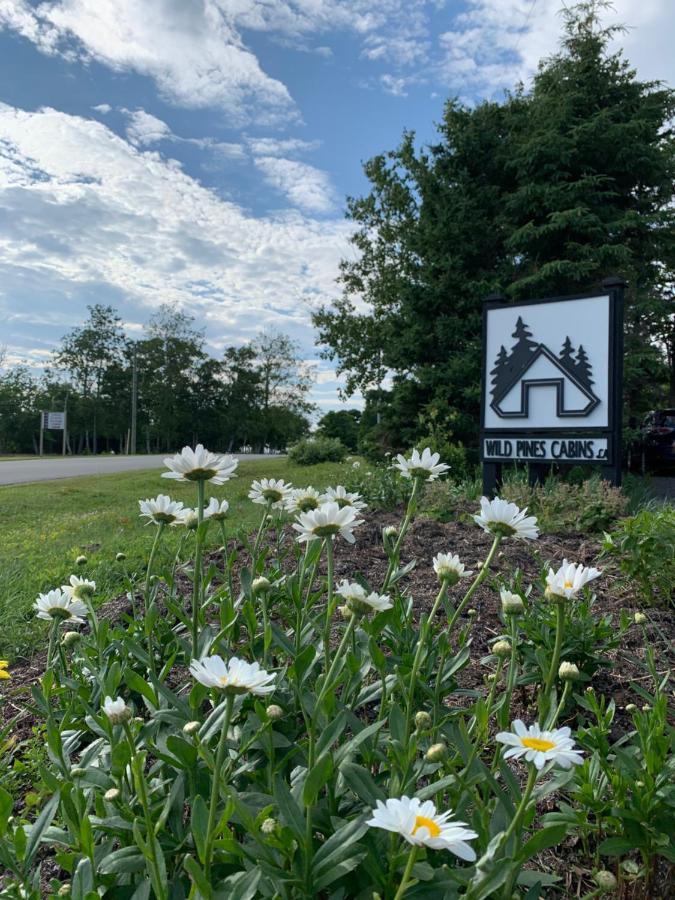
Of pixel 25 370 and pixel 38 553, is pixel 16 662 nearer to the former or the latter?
pixel 38 553

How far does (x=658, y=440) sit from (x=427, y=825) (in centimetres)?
1127

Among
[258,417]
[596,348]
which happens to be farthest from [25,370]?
[596,348]

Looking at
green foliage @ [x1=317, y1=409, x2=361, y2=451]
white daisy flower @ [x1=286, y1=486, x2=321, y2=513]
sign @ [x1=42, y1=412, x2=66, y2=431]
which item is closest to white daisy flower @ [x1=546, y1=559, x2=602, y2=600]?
white daisy flower @ [x1=286, y1=486, x2=321, y2=513]

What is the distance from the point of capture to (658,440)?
34.3ft

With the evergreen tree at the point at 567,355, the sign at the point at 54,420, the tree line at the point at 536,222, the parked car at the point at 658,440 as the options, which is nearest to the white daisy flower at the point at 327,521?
the evergreen tree at the point at 567,355

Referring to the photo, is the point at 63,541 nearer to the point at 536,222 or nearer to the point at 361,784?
the point at 361,784

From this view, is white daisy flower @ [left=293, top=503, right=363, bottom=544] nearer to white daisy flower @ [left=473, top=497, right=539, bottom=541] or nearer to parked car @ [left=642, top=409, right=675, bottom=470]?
white daisy flower @ [left=473, top=497, right=539, bottom=541]

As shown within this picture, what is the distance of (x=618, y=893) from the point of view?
1084 millimetres

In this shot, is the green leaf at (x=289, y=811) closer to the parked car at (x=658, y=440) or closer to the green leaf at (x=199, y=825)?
the green leaf at (x=199, y=825)

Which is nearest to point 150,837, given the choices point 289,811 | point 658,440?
point 289,811

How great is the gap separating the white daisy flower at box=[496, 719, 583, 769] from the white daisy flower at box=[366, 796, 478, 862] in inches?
4.6

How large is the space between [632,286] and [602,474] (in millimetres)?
6972

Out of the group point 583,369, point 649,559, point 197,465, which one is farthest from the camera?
point 583,369

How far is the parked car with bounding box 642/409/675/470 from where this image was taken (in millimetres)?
10359
